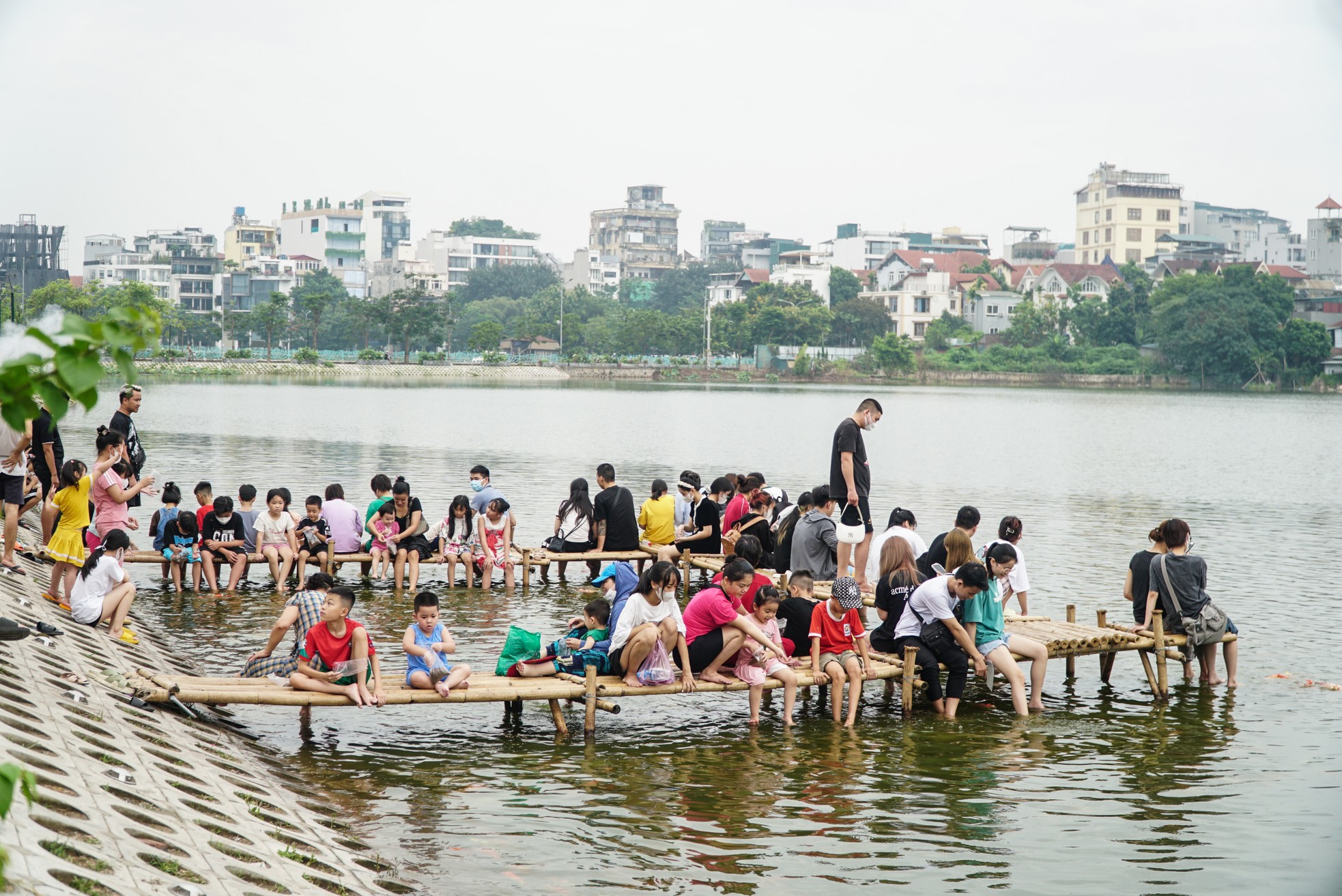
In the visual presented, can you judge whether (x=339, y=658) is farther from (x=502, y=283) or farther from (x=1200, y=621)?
(x=502, y=283)

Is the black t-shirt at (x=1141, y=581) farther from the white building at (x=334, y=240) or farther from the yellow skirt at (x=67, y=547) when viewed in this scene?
the white building at (x=334, y=240)

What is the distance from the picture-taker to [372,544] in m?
14.3

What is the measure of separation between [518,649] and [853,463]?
4.75m

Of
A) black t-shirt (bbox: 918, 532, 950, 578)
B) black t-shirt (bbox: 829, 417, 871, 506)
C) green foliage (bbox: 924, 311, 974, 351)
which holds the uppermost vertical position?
green foliage (bbox: 924, 311, 974, 351)

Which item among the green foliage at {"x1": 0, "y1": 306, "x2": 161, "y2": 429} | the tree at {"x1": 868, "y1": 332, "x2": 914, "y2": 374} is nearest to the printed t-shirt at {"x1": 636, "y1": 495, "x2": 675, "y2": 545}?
the green foliage at {"x1": 0, "y1": 306, "x2": 161, "y2": 429}

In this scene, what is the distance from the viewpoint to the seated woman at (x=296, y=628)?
880 centimetres

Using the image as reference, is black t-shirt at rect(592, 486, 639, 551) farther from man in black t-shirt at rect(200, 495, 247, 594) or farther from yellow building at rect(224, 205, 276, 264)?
yellow building at rect(224, 205, 276, 264)

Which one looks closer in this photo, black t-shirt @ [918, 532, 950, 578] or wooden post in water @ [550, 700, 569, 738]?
wooden post in water @ [550, 700, 569, 738]

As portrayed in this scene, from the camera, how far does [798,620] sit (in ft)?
31.8

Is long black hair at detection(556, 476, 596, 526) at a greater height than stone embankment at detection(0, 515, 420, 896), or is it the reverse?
long black hair at detection(556, 476, 596, 526)

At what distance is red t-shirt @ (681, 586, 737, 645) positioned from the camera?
30.2 ft

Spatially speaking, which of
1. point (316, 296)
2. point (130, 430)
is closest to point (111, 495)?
point (130, 430)

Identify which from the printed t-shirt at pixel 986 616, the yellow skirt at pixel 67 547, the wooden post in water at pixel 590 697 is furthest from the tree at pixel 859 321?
the wooden post in water at pixel 590 697

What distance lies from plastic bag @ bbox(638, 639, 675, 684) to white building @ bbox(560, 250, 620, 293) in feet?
535
